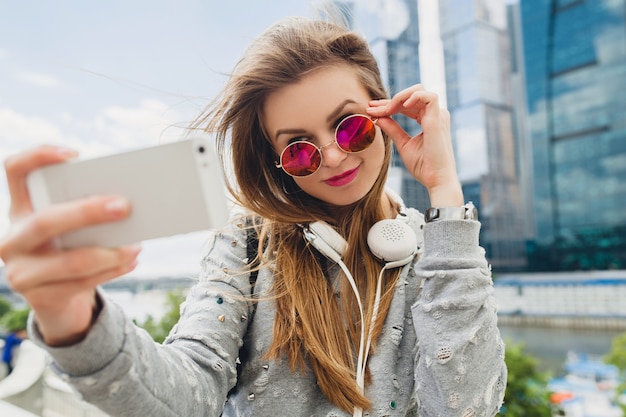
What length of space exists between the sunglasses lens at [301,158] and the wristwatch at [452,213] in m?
0.22

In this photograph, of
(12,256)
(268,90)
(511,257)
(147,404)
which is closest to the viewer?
(12,256)

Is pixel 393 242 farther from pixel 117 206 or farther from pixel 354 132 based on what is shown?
pixel 117 206

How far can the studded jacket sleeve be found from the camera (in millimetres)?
704

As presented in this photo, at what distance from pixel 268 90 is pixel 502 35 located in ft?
110

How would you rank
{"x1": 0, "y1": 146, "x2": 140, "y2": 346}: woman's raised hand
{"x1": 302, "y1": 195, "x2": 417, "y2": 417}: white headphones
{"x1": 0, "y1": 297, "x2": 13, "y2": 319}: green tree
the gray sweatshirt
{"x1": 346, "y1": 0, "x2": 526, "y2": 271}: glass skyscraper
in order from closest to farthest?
{"x1": 0, "y1": 146, "x2": 140, "y2": 346}: woman's raised hand, the gray sweatshirt, {"x1": 302, "y1": 195, "x2": 417, "y2": 417}: white headphones, {"x1": 0, "y1": 297, "x2": 13, "y2": 319}: green tree, {"x1": 346, "y1": 0, "x2": 526, "y2": 271}: glass skyscraper

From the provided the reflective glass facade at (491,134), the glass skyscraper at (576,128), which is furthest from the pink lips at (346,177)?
the glass skyscraper at (576,128)

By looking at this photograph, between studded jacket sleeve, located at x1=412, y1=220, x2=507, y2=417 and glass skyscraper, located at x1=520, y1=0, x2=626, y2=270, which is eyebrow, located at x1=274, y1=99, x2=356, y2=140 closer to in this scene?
studded jacket sleeve, located at x1=412, y1=220, x2=507, y2=417

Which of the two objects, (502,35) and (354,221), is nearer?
(354,221)

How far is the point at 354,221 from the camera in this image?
96 cm

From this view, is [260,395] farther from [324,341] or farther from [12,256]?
[12,256]

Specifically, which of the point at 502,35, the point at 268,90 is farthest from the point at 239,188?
the point at 502,35

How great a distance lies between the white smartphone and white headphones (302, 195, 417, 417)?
47 centimetres

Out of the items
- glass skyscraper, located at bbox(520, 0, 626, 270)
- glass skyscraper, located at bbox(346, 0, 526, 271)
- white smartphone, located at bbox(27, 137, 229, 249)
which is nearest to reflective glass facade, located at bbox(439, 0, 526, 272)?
glass skyscraper, located at bbox(346, 0, 526, 271)

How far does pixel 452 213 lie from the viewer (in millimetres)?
776
